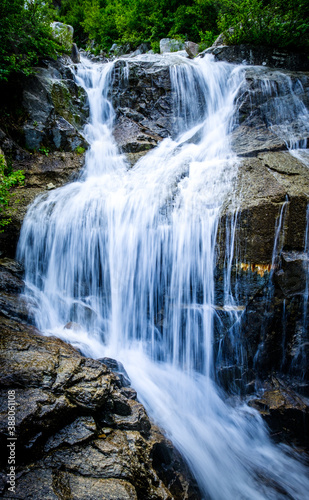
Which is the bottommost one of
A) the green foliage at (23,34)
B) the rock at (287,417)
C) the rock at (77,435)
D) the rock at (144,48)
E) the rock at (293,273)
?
the rock at (287,417)

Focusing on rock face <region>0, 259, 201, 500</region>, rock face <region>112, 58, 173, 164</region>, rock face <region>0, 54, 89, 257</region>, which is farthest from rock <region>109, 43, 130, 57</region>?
rock face <region>0, 259, 201, 500</region>

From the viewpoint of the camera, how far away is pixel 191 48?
11.9 meters

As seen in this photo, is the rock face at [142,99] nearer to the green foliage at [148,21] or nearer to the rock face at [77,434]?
the green foliage at [148,21]

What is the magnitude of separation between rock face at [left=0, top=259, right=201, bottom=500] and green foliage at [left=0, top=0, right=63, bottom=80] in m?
8.00

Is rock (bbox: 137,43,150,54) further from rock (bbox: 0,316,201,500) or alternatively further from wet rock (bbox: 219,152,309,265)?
rock (bbox: 0,316,201,500)

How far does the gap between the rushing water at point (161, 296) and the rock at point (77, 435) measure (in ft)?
3.02

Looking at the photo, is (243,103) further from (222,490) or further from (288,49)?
(222,490)

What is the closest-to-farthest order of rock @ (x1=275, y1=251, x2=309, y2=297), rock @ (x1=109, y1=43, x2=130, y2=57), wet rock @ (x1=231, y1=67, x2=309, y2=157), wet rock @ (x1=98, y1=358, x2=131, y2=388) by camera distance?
1. wet rock @ (x1=98, y1=358, x2=131, y2=388)
2. rock @ (x1=275, y1=251, x2=309, y2=297)
3. wet rock @ (x1=231, y1=67, x2=309, y2=157)
4. rock @ (x1=109, y1=43, x2=130, y2=57)

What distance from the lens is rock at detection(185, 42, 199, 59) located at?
11.6m

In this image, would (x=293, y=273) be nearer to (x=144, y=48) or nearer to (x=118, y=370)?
(x=118, y=370)

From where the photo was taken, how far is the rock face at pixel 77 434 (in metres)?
2.07

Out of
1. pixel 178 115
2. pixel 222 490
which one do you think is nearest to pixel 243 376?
pixel 222 490

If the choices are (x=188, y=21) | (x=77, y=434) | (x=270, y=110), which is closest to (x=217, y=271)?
(x=77, y=434)

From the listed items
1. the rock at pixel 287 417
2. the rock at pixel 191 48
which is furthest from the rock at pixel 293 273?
the rock at pixel 191 48
